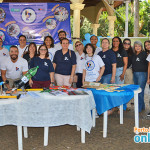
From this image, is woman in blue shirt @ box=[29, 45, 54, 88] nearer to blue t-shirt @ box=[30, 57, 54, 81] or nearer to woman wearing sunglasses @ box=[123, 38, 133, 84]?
blue t-shirt @ box=[30, 57, 54, 81]

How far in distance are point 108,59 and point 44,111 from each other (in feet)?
7.36

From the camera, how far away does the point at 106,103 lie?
13.8 feet

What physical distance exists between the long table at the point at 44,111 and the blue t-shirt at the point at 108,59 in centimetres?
177

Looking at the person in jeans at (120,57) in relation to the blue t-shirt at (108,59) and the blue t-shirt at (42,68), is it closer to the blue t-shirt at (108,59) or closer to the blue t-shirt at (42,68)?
the blue t-shirt at (108,59)

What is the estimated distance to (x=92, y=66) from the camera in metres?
5.05

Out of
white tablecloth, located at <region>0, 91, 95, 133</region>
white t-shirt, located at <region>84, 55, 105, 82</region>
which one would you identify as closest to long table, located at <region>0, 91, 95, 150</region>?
white tablecloth, located at <region>0, 91, 95, 133</region>

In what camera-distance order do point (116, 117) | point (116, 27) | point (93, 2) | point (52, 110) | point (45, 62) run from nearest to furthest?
point (52, 110)
point (45, 62)
point (116, 117)
point (93, 2)
point (116, 27)

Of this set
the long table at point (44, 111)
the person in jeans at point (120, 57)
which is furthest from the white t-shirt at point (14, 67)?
the person in jeans at point (120, 57)

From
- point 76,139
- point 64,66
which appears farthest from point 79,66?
point 76,139

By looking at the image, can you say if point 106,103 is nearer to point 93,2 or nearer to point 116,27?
point 93,2

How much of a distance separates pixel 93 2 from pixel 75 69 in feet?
34.6

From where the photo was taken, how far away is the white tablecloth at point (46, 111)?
143 inches

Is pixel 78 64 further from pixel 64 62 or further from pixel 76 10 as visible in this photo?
pixel 76 10

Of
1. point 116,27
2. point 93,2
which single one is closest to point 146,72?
point 93,2
